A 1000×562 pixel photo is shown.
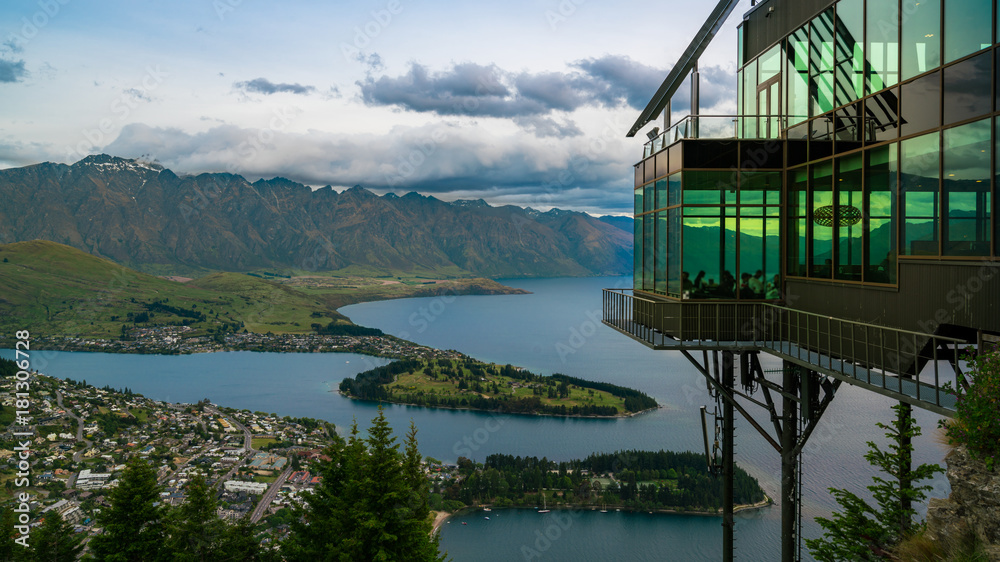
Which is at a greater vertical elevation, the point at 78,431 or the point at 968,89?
the point at 968,89

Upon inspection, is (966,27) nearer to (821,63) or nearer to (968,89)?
(968,89)

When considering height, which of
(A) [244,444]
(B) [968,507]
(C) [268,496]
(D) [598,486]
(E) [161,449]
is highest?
(B) [968,507]

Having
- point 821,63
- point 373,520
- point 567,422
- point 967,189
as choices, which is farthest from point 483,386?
point 967,189

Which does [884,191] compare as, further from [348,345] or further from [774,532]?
[348,345]

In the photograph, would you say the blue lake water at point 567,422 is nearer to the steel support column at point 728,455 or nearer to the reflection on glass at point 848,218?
the steel support column at point 728,455

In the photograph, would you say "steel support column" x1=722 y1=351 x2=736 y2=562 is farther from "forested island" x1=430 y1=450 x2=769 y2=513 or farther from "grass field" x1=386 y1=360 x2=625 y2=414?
"grass field" x1=386 y1=360 x2=625 y2=414

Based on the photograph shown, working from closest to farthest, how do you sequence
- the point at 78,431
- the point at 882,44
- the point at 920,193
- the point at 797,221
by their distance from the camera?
1. the point at 920,193
2. the point at 882,44
3. the point at 797,221
4. the point at 78,431

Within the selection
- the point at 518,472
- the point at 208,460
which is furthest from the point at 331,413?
the point at 518,472
